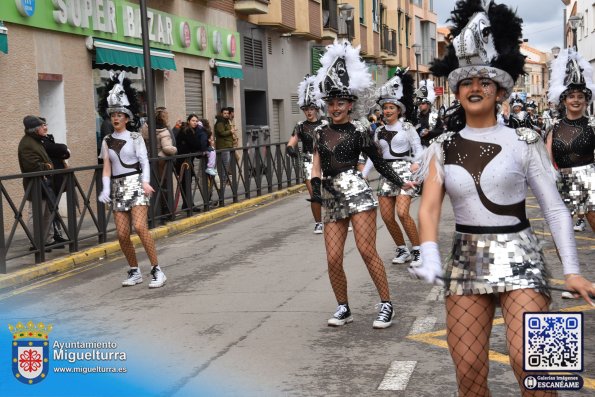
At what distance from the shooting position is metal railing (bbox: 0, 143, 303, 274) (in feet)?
34.3

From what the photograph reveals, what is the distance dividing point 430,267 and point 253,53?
24539 millimetres

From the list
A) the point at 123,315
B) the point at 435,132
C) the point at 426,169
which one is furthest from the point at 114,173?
the point at 426,169

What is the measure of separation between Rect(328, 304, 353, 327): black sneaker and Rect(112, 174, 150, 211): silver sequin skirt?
281 cm

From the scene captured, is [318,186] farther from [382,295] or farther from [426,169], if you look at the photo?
[426,169]

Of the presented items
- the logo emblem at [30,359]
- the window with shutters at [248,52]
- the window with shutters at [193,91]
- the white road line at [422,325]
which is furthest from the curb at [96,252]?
the window with shutters at [248,52]

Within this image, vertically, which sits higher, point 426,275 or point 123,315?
point 426,275

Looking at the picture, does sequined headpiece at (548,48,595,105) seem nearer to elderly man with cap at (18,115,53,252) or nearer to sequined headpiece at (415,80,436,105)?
elderly man with cap at (18,115,53,252)

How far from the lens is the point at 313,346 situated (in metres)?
6.59

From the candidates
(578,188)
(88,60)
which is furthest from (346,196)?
(88,60)

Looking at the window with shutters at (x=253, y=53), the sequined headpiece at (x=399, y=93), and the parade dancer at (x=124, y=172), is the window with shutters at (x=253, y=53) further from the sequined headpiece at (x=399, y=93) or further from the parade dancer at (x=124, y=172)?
the parade dancer at (x=124, y=172)

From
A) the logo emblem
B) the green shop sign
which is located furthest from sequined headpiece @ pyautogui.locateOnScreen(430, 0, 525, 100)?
the green shop sign

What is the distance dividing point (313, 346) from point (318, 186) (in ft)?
4.07

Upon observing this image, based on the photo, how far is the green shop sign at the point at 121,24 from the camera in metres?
15.3

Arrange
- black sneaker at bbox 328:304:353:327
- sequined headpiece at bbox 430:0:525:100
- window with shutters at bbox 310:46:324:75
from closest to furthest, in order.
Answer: sequined headpiece at bbox 430:0:525:100, black sneaker at bbox 328:304:353:327, window with shutters at bbox 310:46:324:75
